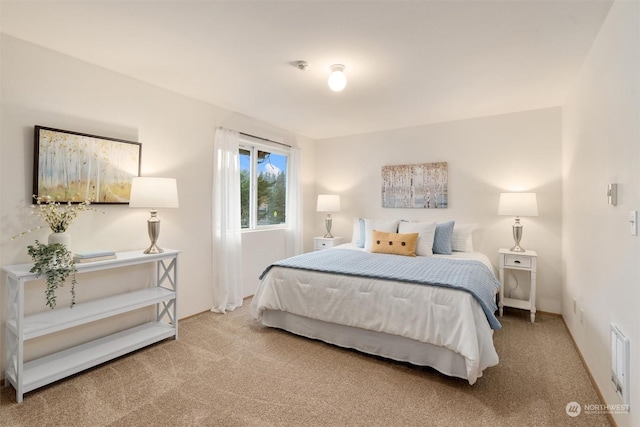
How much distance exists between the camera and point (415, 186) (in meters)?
4.38

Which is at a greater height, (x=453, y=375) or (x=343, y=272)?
(x=343, y=272)

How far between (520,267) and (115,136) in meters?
4.29

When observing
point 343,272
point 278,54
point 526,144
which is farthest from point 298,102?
point 526,144

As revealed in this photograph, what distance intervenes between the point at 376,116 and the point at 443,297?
2560 mm

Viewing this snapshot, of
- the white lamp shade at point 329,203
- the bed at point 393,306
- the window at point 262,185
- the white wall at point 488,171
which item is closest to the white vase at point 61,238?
the bed at point 393,306

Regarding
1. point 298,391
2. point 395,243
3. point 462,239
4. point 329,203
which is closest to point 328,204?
point 329,203

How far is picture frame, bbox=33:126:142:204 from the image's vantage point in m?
2.27

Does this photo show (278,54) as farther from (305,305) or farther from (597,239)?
(597,239)

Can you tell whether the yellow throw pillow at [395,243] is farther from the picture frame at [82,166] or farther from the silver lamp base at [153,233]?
the picture frame at [82,166]

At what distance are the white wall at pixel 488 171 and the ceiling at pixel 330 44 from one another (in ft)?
1.64

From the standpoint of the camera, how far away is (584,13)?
184 cm

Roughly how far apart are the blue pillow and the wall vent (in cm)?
188

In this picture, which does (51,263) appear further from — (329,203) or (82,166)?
(329,203)

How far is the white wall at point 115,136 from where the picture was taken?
2156mm
